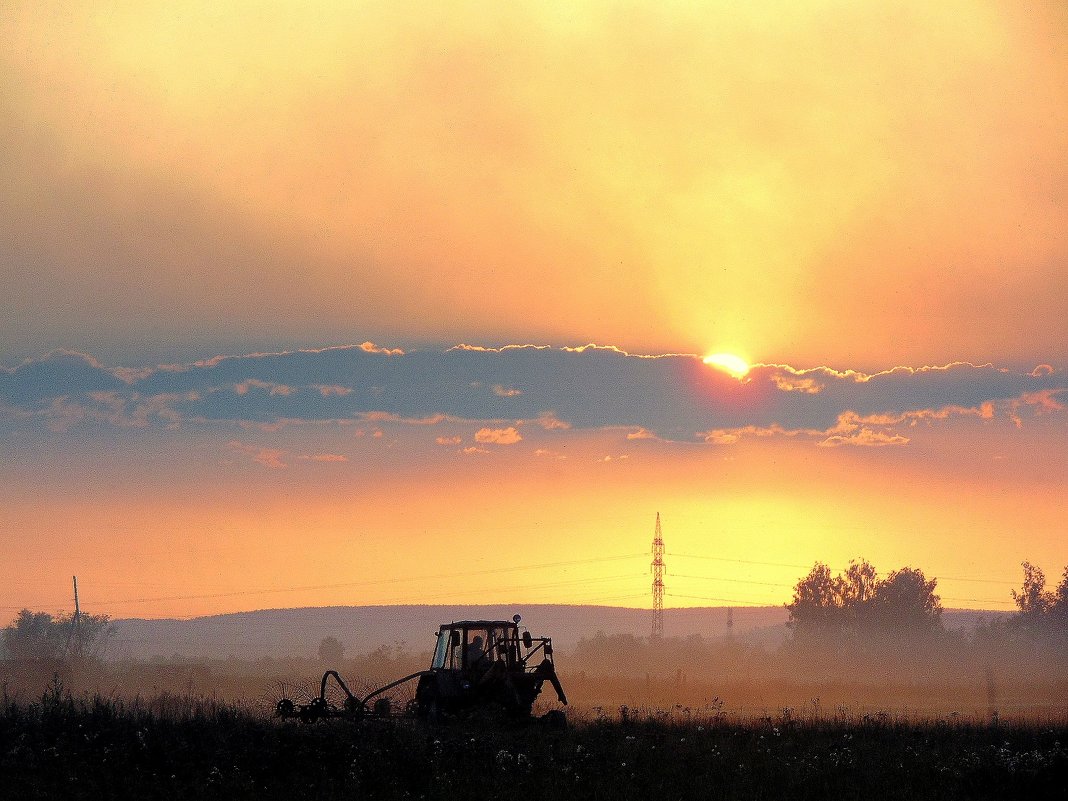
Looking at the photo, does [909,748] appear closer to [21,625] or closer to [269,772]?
[269,772]

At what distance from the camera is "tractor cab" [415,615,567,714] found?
33.5 m

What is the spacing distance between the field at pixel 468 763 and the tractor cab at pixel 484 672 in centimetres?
442

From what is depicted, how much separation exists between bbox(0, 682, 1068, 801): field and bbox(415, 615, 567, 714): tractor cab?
174 inches

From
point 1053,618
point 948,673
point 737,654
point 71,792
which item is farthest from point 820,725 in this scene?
point 737,654

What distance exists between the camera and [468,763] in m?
25.1

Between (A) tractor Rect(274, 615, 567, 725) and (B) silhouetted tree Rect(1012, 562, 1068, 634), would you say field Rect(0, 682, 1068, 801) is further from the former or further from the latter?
(B) silhouetted tree Rect(1012, 562, 1068, 634)

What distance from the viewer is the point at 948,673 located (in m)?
123

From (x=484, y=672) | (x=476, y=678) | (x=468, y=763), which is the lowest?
(x=468, y=763)

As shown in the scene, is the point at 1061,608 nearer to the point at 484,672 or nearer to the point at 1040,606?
the point at 1040,606

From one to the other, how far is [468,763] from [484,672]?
29.0 ft

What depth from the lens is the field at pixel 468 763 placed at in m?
23.0

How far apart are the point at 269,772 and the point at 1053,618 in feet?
394

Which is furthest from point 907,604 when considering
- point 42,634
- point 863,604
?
point 42,634

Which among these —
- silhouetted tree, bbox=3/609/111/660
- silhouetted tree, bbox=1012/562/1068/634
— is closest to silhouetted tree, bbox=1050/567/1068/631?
silhouetted tree, bbox=1012/562/1068/634
